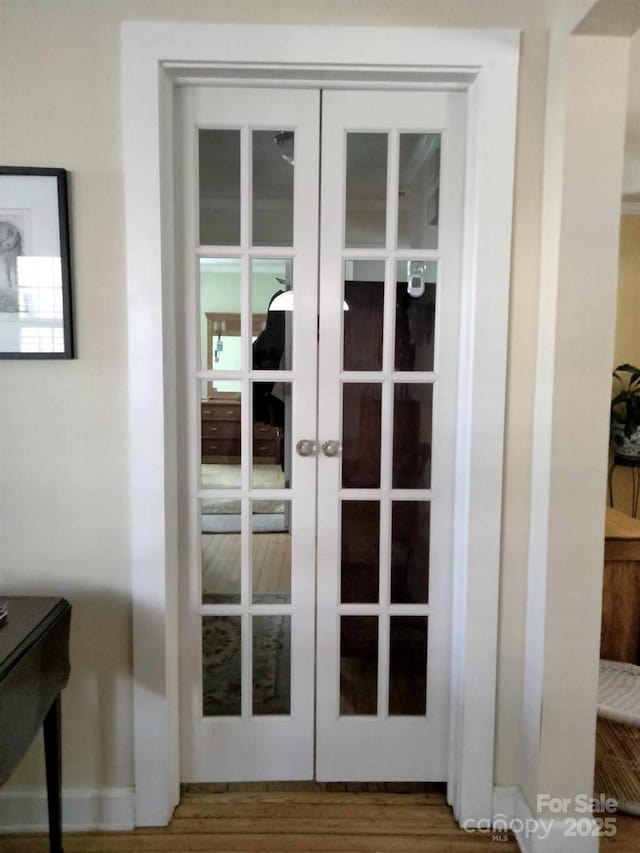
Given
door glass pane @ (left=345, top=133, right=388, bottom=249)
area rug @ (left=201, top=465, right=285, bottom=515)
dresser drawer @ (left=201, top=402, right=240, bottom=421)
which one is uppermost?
door glass pane @ (left=345, top=133, right=388, bottom=249)

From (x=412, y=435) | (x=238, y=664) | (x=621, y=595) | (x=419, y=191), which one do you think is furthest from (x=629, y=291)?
(x=238, y=664)

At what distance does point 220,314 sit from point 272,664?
110 cm

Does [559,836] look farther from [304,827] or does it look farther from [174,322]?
[174,322]

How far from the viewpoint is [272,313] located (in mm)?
1695

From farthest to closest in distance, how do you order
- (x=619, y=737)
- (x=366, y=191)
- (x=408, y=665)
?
(x=619, y=737)
(x=408, y=665)
(x=366, y=191)

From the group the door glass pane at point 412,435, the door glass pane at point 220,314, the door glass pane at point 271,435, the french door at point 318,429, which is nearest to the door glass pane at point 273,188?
the french door at point 318,429

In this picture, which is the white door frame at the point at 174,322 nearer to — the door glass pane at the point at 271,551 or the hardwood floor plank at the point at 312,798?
the hardwood floor plank at the point at 312,798

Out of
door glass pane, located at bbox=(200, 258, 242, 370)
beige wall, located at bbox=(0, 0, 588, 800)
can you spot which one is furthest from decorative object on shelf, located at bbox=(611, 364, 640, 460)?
door glass pane, located at bbox=(200, 258, 242, 370)

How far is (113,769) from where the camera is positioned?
1669mm

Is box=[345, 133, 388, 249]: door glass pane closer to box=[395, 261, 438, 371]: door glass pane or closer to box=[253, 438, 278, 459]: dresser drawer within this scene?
box=[395, 261, 438, 371]: door glass pane

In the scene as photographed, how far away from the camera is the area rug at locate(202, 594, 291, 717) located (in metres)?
1.77

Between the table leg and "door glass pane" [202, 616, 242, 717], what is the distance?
0.45 m

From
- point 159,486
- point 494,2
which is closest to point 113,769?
point 159,486

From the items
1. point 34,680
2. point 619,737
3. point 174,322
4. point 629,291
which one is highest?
point 629,291
